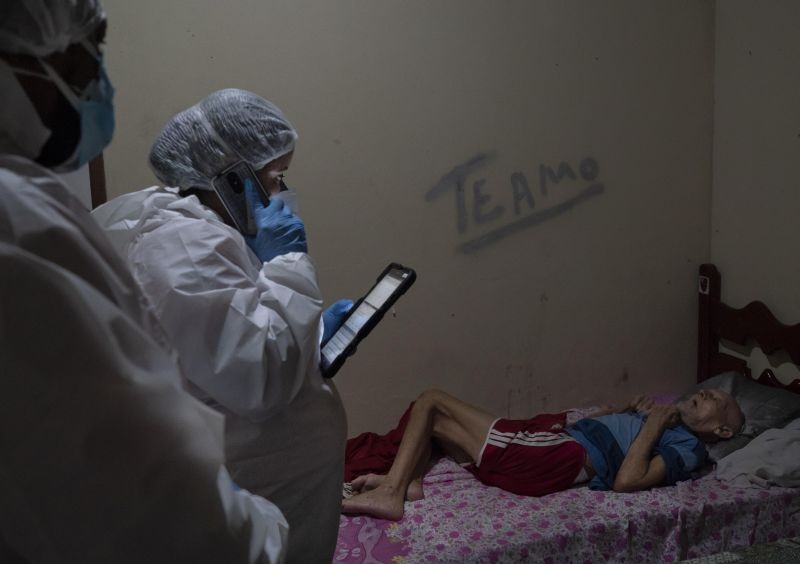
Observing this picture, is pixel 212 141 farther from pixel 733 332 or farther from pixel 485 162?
pixel 733 332

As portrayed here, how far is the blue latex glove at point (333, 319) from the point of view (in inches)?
53.5

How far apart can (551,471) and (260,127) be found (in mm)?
1382

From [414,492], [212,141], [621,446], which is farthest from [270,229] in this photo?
[621,446]

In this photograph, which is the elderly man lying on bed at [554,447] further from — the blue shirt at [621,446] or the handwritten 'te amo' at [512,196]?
the handwritten 'te amo' at [512,196]

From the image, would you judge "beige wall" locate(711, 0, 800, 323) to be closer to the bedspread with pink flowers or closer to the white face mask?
the bedspread with pink flowers

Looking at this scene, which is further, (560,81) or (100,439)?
(560,81)

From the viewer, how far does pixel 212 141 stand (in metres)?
1.27

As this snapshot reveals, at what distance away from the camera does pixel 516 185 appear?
249cm

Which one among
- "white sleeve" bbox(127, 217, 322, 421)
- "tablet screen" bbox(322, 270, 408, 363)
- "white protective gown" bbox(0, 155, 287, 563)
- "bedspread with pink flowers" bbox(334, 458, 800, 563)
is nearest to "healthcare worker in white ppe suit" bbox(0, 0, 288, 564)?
"white protective gown" bbox(0, 155, 287, 563)

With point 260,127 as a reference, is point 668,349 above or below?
below

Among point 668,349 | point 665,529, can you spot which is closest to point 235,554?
point 665,529

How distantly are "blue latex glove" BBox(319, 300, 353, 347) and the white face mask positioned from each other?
Answer: 2.57ft

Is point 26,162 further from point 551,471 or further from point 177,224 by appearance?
point 551,471

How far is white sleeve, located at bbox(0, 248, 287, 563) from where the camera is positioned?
50cm
